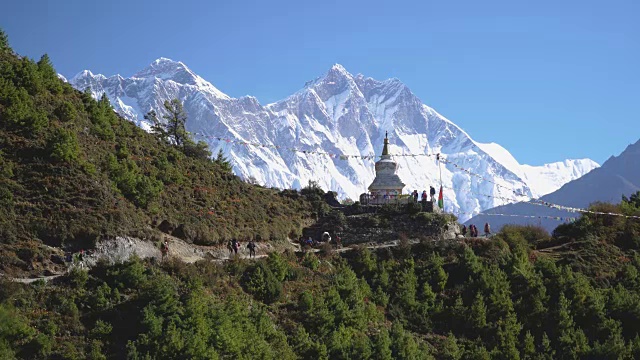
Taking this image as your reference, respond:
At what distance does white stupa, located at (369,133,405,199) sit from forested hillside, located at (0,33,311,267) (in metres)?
7.83

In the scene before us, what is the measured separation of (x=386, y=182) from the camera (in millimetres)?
71000

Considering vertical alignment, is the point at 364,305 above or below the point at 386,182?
below

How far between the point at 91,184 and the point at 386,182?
28252mm

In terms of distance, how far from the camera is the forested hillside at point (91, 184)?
45.0 metres

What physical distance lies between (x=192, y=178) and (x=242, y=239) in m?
7.12

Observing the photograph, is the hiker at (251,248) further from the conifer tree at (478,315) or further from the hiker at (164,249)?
the conifer tree at (478,315)

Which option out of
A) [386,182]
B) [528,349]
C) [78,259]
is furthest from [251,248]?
[386,182]

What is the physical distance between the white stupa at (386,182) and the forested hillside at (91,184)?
783 centimetres

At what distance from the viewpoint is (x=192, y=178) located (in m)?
60.2

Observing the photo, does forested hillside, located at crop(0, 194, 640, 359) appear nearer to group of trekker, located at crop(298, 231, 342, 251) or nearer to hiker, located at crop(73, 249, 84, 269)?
hiker, located at crop(73, 249, 84, 269)

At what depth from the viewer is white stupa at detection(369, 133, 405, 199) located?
70.4 meters

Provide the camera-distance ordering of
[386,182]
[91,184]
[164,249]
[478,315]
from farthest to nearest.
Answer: [386,182] < [478,315] < [91,184] < [164,249]

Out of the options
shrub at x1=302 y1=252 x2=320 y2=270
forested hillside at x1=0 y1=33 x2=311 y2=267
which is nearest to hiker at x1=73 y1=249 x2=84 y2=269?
forested hillside at x1=0 y1=33 x2=311 y2=267

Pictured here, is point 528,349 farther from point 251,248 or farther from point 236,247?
point 236,247
